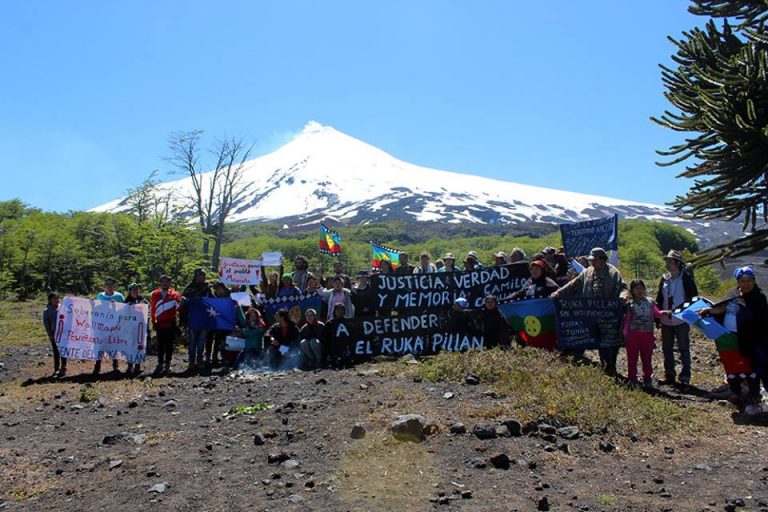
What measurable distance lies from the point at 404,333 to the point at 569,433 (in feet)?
16.8

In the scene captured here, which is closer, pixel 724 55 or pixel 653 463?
pixel 653 463

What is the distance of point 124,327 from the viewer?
Answer: 40.5 feet

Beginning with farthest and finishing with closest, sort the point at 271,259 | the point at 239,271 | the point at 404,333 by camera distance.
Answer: the point at 239,271
the point at 271,259
the point at 404,333

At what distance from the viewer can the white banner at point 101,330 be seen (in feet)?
39.0

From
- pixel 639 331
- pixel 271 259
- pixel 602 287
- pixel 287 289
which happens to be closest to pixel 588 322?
pixel 602 287

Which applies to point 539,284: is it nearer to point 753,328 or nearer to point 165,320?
point 753,328

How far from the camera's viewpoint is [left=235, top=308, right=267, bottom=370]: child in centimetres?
Answer: 1158

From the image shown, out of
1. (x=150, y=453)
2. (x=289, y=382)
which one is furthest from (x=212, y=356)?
(x=150, y=453)

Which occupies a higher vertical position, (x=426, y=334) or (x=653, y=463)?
(x=426, y=334)

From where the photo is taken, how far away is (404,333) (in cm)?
1124

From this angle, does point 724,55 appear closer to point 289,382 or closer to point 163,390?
point 289,382

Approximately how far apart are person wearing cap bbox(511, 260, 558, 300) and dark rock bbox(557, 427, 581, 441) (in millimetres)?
→ 4022

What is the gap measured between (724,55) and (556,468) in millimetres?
8699

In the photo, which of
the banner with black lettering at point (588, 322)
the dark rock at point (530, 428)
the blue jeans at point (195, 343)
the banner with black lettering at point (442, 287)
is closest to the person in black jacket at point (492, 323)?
the banner with black lettering at point (442, 287)
